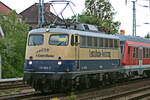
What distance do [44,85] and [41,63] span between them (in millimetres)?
1078

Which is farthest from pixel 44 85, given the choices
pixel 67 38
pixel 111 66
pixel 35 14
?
pixel 35 14

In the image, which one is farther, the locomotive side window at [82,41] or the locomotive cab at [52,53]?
the locomotive side window at [82,41]

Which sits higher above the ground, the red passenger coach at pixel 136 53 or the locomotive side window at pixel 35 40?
the locomotive side window at pixel 35 40

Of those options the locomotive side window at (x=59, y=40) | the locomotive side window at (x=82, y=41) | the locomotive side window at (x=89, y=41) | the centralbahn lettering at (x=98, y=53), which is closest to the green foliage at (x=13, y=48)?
the centralbahn lettering at (x=98, y=53)

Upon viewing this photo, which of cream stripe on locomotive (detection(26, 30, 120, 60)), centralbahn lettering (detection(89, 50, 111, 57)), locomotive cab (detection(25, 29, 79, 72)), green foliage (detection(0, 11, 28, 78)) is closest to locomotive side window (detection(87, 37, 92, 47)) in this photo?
cream stripe on locomotive (detection(26, 30, 120, 60))

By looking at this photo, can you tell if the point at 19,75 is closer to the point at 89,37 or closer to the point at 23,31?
the point at 23,31

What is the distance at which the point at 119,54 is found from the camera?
2156cm

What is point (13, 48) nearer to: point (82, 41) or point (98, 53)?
point (98, 53)

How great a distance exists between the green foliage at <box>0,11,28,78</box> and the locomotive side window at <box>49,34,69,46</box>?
508 inches

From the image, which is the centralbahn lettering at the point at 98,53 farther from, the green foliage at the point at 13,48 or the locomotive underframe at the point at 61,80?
the green foliage at the point at 13,48

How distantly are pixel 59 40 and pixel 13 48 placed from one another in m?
14.8

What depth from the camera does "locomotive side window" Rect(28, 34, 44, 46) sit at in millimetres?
16625

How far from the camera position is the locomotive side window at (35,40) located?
16.6 metres

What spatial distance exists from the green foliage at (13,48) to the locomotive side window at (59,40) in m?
12.9
